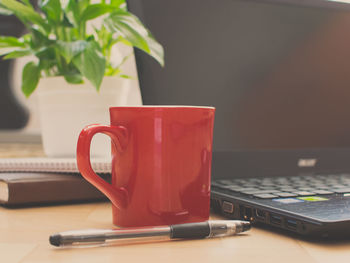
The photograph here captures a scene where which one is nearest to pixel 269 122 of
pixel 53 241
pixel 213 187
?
pixel 213 187

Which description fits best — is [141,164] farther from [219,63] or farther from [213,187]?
[219,63]

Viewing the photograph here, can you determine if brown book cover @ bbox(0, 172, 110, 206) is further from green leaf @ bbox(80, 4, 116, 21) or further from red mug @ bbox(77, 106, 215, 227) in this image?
green leaf @ bbox(80, 4, 116, 21)

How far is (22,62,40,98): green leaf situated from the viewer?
73cm

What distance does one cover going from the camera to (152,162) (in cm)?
38

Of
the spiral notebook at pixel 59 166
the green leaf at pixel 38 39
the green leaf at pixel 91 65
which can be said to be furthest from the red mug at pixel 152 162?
the green leaf at pixel 38 39

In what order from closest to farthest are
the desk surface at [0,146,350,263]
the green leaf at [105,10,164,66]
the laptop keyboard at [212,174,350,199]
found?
the desk surface at [0,146,350,263] → the laptop keyboard at [212,174,350,199] → the green leaf at [105,10,164,66]

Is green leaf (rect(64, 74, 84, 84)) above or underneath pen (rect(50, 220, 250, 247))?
above

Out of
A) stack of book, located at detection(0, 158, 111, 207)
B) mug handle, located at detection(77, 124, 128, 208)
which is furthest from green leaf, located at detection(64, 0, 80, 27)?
mug handle, located at detection(77, 124, 128, 208)

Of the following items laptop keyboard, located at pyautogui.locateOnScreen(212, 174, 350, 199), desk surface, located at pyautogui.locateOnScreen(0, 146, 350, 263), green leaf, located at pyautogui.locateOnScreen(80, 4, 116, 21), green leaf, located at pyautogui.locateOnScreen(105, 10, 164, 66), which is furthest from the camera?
green leaf, located at pyautogui.locateOnScreen(80, 4, 116, 21)

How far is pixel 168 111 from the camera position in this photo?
1.25 ft

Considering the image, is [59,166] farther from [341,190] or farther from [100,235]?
[341,190]

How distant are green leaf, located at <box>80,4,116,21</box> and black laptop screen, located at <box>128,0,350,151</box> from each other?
0.08 metres

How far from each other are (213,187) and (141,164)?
0.51 feet

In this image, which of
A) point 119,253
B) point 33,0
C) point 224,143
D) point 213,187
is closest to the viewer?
point 119,253
